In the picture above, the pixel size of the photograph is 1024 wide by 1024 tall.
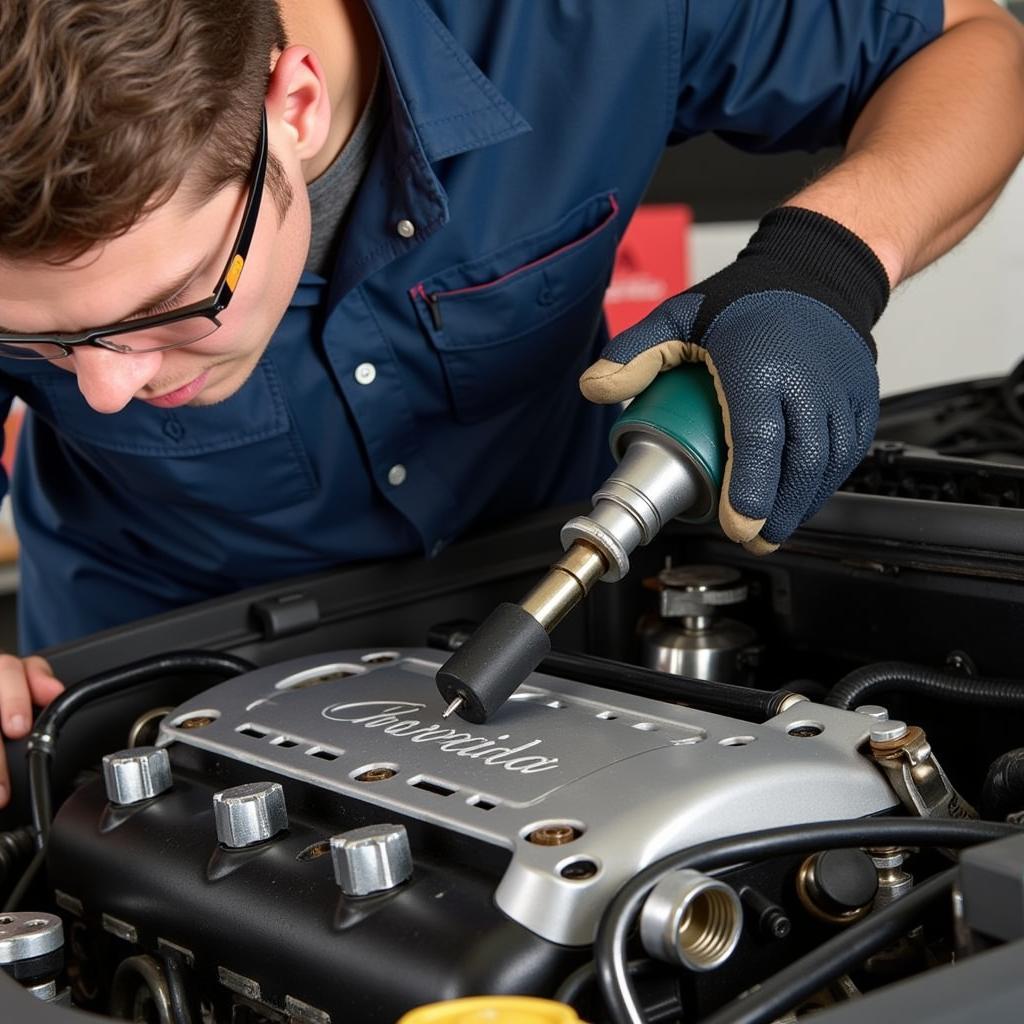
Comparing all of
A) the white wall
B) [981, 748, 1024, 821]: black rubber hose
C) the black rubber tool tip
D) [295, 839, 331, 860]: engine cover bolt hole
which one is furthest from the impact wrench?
the white wall

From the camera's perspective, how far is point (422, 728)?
2.40 feet

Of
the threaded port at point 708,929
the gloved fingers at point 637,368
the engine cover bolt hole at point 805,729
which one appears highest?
the gloved fingers at point 637,368

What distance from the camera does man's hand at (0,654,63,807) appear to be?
0.88m

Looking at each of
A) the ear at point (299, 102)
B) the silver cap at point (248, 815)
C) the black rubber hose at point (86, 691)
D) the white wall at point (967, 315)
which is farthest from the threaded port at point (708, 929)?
the white wall at point (967, 315)

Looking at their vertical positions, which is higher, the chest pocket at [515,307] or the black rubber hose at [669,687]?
the chest pocket at [515,307]

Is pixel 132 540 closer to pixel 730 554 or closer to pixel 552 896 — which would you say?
pixel 730 554

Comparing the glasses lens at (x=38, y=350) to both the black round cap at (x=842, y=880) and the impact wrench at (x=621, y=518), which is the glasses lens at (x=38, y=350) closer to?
the impact wrench at (x=621, y=518)

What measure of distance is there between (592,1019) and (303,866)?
168mm

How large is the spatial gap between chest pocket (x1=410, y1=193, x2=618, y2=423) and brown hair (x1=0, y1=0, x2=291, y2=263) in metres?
0.41

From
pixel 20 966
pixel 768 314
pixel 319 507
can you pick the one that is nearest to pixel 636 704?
pixel 768 314

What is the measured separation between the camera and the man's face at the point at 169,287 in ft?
2.52

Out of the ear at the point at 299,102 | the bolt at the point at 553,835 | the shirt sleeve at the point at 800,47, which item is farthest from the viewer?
the shirt sleeve at the point at 800,47

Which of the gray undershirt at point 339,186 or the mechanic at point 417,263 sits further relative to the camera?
the gray undershirt at point 339,186

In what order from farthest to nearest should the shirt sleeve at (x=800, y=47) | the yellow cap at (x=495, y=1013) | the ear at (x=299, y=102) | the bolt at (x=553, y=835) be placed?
the shirt sleeve at (x=800, y=47), the ear at (x=299, y=102), the bolt at (x=553, y=835), the yellow cap at (x=495, y=1013)
